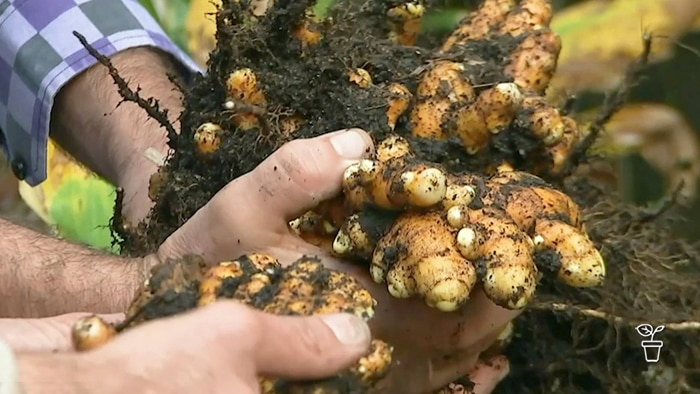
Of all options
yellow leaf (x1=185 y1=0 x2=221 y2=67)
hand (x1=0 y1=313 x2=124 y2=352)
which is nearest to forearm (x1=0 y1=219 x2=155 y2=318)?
hand (x1=0 y1=313 x2=124 y2=352)

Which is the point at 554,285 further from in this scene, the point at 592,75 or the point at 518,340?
the point at 592,75

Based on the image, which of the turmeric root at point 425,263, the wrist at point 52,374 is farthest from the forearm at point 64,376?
the turmeric root at point 425,263

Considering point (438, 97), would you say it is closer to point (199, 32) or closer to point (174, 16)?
point (199, 32)

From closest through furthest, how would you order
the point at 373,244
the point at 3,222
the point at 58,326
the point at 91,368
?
the point at 91,368 → the point at 58,326 → the point at 373,244 → the point at 3,222

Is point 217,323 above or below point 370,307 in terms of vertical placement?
above

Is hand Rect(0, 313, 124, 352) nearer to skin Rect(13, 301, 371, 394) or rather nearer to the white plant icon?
skin Rect(13, 301, 371, 394)

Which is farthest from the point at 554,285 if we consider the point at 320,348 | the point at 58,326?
the point at 58,326

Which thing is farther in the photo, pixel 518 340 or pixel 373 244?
pixel 518 340

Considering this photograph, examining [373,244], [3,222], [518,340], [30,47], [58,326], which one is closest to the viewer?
[58,326]
